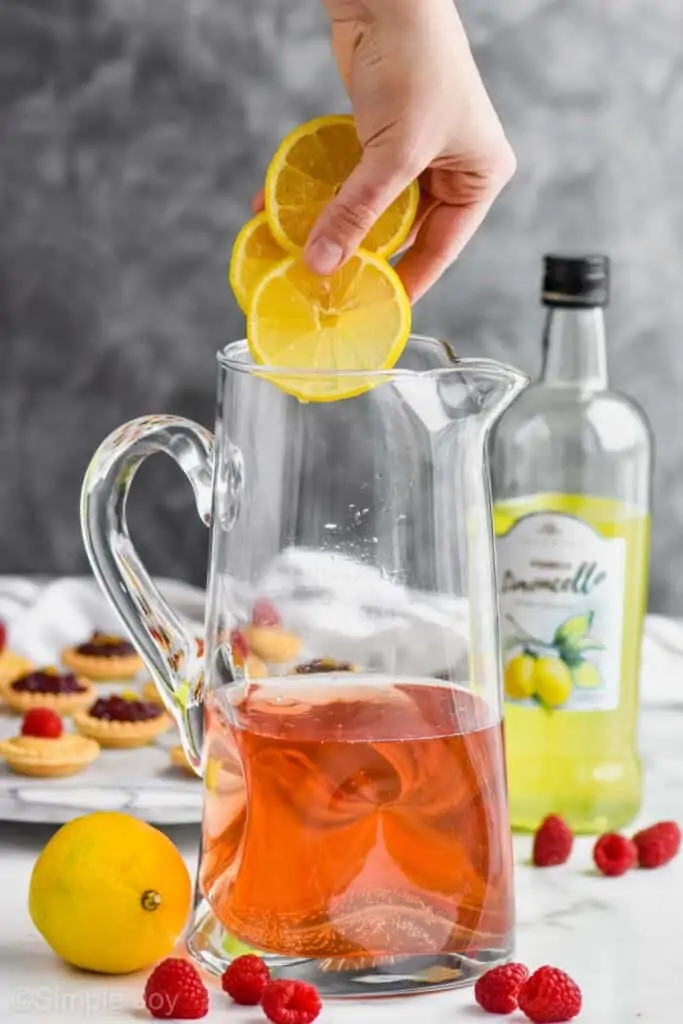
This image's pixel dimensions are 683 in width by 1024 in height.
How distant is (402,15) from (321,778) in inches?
18.0

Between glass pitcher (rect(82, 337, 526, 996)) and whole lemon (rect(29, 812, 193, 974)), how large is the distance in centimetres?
3

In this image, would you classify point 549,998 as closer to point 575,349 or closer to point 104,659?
point 575,349

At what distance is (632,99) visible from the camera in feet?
7.38

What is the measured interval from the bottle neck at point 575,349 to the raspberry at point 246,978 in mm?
555

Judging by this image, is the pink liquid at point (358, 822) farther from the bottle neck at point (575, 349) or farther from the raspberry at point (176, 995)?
the bottle neck at point (575, 349)

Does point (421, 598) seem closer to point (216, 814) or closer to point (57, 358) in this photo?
point (216, 814)

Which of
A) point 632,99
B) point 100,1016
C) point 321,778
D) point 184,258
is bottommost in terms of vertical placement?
point 100,1016

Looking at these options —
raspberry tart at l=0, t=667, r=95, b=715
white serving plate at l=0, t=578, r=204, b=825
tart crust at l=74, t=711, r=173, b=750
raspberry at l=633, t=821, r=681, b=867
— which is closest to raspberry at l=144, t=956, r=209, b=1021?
white serving plate at l=0, t=578, r=204, b=825

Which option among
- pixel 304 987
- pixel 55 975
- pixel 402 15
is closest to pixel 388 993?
pixel 304 987

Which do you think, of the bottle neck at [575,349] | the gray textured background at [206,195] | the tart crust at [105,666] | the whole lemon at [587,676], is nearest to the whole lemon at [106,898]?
the whole lemon at [587,676]

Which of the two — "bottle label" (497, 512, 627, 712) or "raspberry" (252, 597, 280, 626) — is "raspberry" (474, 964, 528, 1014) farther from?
"bottle label" (497, 512, 627, 712)

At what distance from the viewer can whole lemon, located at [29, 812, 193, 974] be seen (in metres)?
0.85

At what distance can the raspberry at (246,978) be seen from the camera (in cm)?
81

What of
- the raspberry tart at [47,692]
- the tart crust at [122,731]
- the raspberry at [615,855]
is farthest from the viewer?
the raspberry tart at [47,692]
